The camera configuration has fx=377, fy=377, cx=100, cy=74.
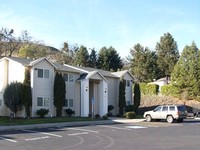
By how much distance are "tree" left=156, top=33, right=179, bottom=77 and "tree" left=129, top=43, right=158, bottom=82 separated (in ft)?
5.79

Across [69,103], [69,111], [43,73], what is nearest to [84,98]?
[69,103]

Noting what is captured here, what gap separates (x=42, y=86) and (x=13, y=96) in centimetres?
394

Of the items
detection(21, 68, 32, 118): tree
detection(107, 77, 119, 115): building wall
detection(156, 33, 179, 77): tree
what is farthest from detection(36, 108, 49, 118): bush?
detection(156, 33, 179, 77): tree

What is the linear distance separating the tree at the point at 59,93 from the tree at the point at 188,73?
3001 cm

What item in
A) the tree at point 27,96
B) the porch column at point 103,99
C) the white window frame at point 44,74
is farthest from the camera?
the porch column at point 103,99

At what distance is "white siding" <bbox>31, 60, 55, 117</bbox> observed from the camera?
40562mm

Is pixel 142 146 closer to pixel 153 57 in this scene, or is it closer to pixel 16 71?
pixel 16 71

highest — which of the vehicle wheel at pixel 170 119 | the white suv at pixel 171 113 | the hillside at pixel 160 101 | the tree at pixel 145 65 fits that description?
the tree at pixel 145 65

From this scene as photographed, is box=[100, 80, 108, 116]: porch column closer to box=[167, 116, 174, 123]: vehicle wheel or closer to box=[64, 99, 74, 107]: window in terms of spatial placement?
box=[64, 99, 74, 107]: window

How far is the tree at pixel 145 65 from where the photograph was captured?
8444 centimetres

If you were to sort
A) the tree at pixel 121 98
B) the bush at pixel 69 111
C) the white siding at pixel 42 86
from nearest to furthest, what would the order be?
the white siding at pixel 42 86
the bush at pixel 69 111
the tree at pixel 121 98

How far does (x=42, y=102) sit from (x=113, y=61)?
43.0 metres

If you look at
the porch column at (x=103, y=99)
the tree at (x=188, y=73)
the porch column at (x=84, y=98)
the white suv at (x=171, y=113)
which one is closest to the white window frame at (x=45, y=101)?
the porch column at (x=84, y=98)

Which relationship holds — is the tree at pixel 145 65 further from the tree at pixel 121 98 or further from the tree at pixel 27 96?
the tree at pixel 27 96
